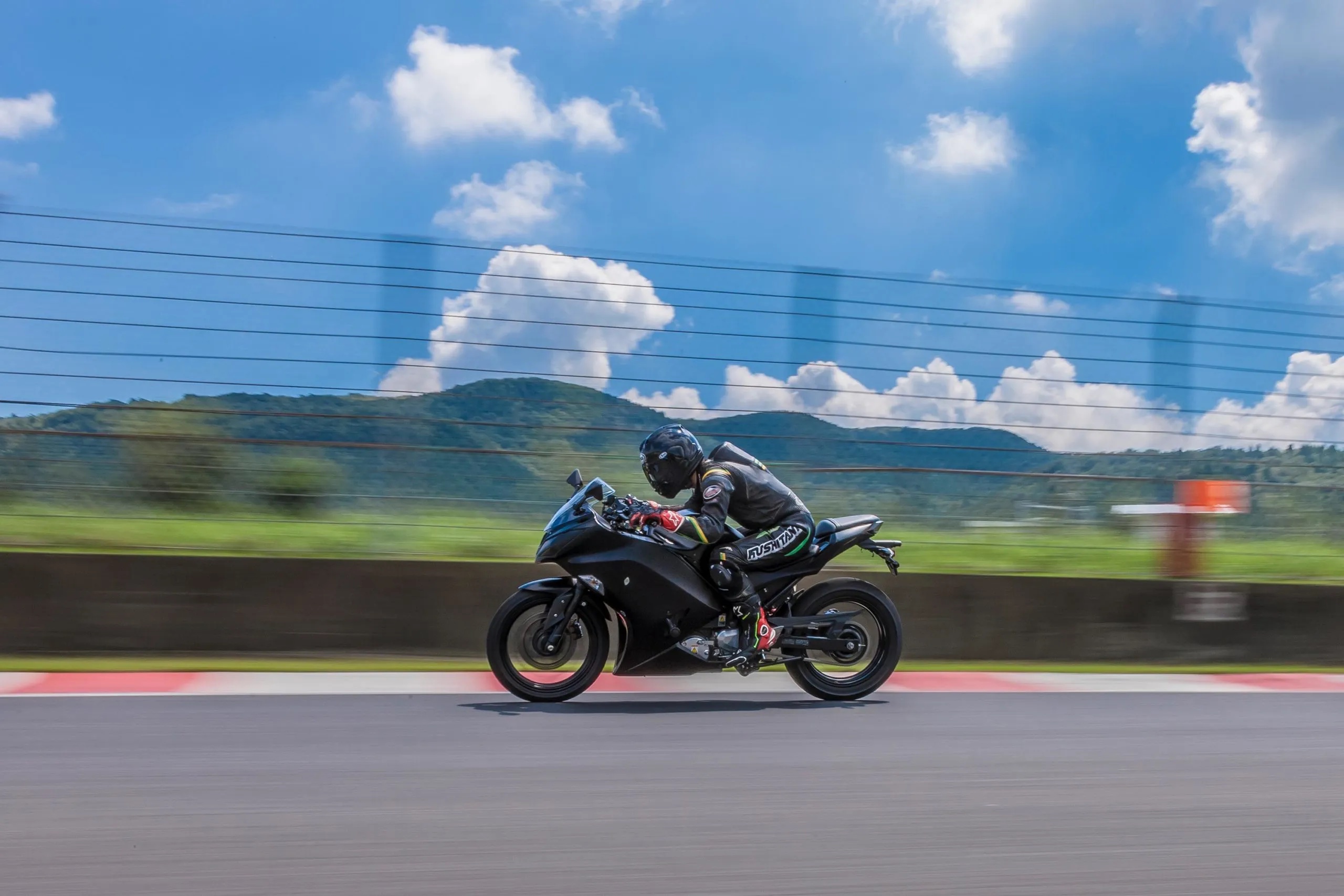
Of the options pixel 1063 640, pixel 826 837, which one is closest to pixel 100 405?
pixel 826 837

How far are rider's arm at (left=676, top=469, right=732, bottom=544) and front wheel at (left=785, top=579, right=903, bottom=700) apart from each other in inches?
25.0

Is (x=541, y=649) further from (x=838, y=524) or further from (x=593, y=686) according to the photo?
(x=838, y=524)

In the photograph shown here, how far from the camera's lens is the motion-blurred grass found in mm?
7902

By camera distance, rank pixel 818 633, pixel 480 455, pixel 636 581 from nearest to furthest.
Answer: pixel 636 581 < pixel 818 633 < pixel 480 455

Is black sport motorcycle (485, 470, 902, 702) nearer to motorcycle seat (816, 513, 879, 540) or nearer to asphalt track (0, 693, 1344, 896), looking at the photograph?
motorcycle seat (816, 513, 879, 540)

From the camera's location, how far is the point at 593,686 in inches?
281

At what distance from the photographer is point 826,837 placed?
3.86 metres

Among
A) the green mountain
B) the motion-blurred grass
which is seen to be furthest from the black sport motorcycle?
the green mountain

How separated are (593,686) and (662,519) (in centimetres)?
131

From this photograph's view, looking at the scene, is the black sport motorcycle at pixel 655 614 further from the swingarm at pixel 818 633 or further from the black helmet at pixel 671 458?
the black helmet at pixel 671 458

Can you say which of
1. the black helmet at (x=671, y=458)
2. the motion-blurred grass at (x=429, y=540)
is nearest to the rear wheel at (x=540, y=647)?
the black helmet at (x=671, y=458)

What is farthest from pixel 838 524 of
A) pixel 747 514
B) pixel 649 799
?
pixel 649 799

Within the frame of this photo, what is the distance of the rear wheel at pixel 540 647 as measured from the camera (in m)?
6.21

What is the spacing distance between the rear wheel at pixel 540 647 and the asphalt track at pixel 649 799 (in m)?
0.13
